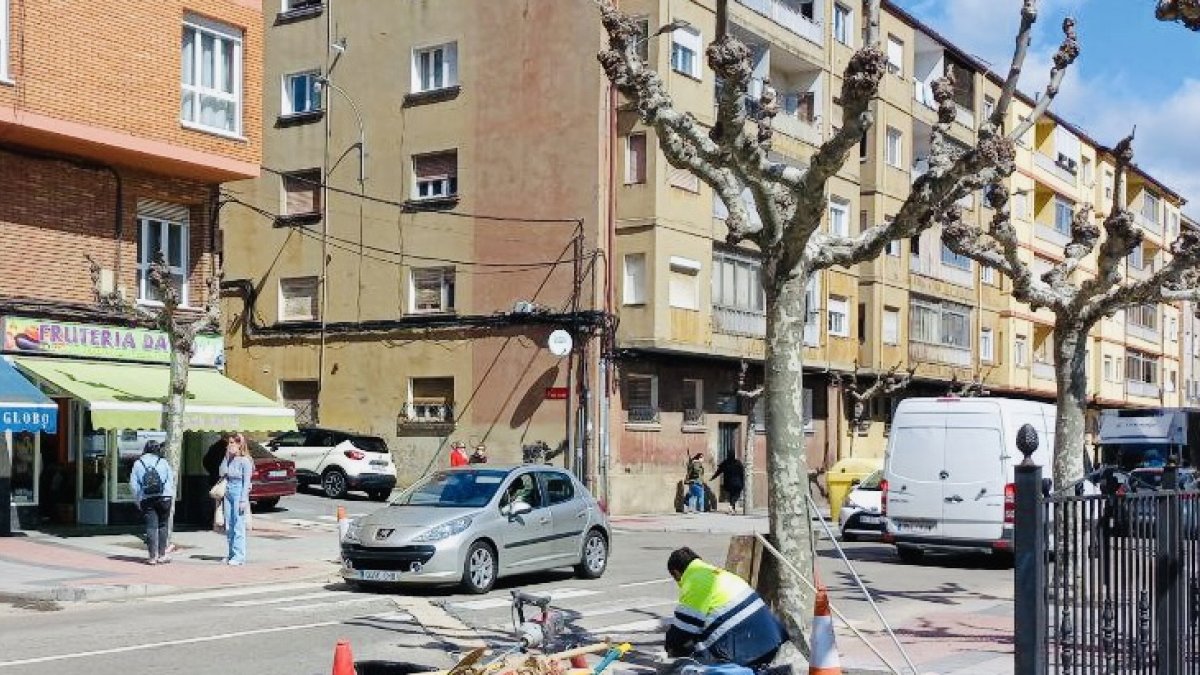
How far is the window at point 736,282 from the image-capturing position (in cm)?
3547

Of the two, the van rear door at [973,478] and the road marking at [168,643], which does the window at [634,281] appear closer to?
the van rear door at [973,478]

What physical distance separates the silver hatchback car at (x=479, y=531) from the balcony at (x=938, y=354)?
30.1 m

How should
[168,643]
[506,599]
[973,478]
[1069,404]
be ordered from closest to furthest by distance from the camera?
1. [168,643]
2. [506,599]
3. [1069,404]
4. [973,478]

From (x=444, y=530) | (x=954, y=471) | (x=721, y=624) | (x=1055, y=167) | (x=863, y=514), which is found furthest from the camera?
(x=1055, y=167)

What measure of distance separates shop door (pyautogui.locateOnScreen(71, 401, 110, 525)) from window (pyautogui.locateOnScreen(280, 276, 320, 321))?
14.0 meters

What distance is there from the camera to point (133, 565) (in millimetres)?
18953

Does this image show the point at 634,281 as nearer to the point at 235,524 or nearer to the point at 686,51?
the point at 686,51

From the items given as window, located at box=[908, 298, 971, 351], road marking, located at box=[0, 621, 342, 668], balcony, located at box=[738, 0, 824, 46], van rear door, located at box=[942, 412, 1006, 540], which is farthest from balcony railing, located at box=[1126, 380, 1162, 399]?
road marking, located at box=[0, 621, 342, 668]

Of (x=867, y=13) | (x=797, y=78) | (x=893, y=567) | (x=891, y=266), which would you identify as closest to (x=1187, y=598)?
(x=867, y=13)

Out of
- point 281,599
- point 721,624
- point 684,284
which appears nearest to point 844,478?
point 684,284

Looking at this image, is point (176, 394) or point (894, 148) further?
point (894, 148)

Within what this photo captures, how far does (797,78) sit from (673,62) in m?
8.20

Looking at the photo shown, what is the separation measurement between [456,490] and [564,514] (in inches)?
58.3

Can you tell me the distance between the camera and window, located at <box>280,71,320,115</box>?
3850 centimetres
